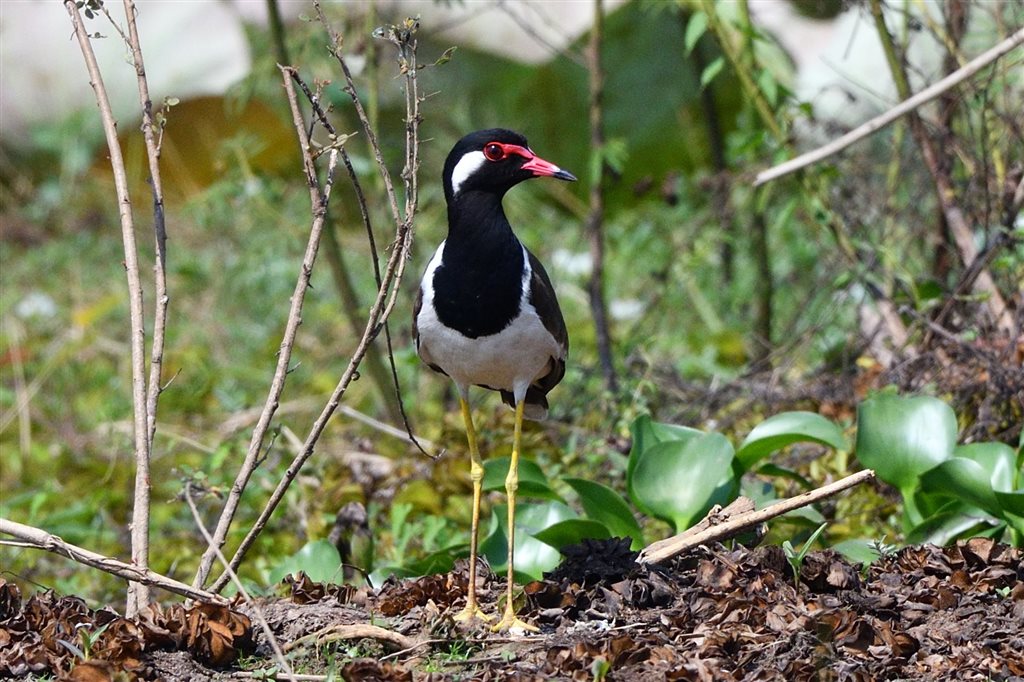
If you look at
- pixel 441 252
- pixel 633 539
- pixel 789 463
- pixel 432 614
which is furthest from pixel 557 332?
pixel 789 463

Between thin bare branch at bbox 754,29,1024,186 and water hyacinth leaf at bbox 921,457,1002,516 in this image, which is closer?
thin bare branch at bbox 754,29,1024,186

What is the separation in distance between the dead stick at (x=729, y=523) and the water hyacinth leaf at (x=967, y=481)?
428 millimetres

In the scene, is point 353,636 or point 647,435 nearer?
point 353,636

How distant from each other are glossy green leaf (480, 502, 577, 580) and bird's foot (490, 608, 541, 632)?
439mm

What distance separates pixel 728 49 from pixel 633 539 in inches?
78.6

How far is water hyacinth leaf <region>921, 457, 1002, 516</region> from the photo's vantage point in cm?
367

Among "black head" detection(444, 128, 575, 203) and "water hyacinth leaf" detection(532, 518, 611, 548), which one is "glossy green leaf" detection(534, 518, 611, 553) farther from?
"black head" detection(444, 128, 575, 203)

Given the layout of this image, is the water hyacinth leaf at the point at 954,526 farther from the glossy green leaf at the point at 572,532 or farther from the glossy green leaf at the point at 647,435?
the glossy green leaf at the point at 572,532

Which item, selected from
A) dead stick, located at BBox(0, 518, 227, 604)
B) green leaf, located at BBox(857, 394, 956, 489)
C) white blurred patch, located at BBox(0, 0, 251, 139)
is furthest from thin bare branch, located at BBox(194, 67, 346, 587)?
white blurred patch, located at BBox(0, 0, 251, 139)

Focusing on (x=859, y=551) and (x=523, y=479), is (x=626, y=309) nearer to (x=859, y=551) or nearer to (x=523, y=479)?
(x=523, y=479)

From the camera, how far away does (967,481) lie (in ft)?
12.1

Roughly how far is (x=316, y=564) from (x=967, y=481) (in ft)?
6.43

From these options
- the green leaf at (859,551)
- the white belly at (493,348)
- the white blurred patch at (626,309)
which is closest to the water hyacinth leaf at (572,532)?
the white belly at (493,348)

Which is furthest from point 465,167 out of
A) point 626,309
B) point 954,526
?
point 626,309
